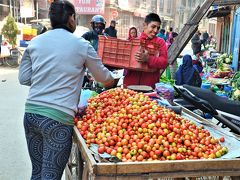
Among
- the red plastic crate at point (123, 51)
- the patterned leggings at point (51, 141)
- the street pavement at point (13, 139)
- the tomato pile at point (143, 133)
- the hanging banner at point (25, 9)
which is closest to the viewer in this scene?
the tomato pile at point (143, 133)

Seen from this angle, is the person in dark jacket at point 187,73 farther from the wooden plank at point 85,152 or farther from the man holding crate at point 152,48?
the wooden plank at point 85,152

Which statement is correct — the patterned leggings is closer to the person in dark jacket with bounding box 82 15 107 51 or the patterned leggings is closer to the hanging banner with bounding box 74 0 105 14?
the person in dark jacket with bounding box 82 15 107 51

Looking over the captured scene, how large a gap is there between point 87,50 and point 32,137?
837 millimetres

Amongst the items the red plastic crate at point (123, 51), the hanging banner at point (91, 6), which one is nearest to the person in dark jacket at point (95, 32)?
the red plastic crate at point (123, 51)

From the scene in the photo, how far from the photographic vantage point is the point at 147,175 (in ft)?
7.47

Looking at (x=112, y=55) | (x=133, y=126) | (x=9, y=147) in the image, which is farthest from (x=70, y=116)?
(x=9, y=147)

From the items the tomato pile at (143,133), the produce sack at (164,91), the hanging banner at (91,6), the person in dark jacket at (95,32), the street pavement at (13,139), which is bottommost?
the street pavement at (13,139)

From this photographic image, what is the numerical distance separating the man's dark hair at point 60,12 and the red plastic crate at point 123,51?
152 centimetres

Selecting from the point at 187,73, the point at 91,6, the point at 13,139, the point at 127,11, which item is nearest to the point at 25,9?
the point at 91,6

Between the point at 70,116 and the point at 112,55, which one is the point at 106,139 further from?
the point at 112,55

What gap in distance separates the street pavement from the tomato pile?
196 cm

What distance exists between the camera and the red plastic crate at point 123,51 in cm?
416

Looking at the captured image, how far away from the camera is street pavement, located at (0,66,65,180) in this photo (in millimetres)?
4691

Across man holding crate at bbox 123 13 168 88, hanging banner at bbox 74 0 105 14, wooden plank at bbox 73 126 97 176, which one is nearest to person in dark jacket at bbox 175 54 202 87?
man holding crate at bbox 123 13 168 88
